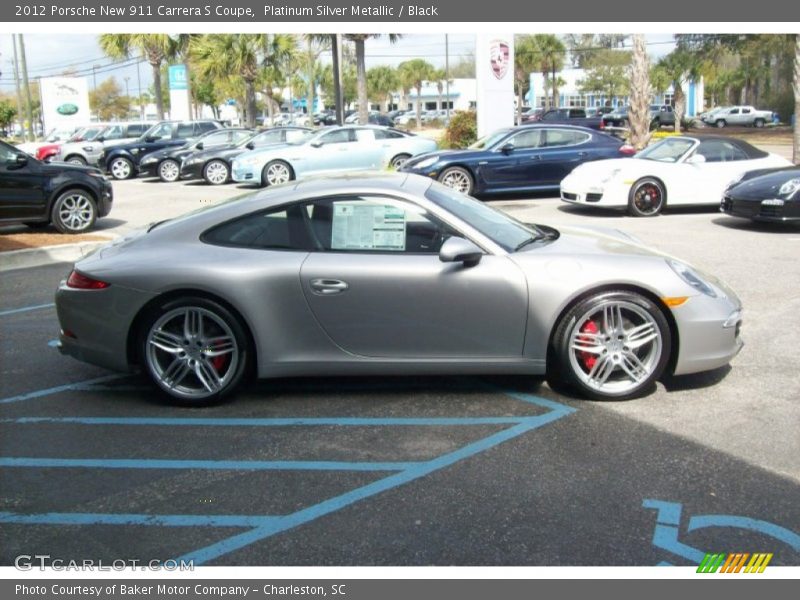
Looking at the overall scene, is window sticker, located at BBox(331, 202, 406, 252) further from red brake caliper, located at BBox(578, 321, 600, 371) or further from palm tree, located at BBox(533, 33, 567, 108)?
palm tree, located at BBox(533, 33, 567, 108)

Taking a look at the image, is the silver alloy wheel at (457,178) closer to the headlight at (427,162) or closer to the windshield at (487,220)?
the headlight at (427,162)

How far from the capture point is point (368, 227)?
5168mm

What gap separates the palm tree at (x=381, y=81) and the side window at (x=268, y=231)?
93.9 meters

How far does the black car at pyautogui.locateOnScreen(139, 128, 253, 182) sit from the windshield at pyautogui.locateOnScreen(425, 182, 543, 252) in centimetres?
1869

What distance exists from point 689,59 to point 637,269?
58165 millimetres

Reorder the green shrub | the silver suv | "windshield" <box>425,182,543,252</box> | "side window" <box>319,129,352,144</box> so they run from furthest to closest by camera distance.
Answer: the silver suv
the green shrub
"side window" <box>319,129,352,144</box>
"windshield" <box>425,182,543,252</box>

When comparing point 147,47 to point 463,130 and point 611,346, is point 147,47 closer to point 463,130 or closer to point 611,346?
point 463,130

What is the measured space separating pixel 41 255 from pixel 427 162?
7.92 m

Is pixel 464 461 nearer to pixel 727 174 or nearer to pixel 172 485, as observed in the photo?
pixel 172 485

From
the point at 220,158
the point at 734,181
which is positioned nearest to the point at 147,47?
the point at 220,158

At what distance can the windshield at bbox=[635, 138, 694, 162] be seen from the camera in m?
13.9

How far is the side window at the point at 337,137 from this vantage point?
65.7 feet

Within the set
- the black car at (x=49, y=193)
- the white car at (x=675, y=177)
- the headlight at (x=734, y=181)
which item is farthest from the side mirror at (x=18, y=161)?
the headlight at (x=734, y=181)

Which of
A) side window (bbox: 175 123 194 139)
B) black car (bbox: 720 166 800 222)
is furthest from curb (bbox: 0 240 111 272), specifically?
side window (bbox: 175 123 194 139)
